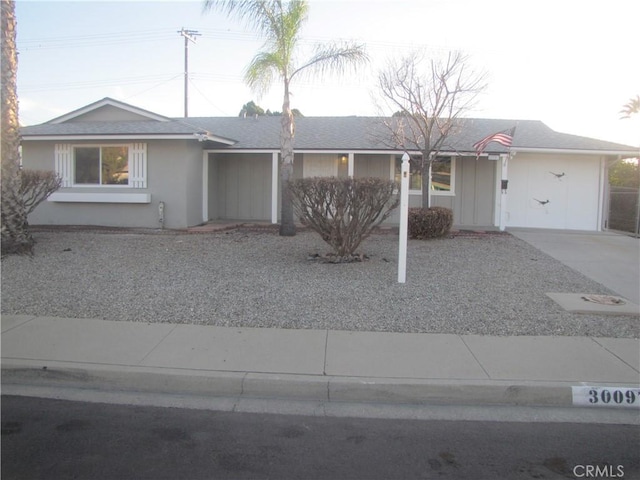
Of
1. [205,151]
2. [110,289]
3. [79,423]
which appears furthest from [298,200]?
[205,151]

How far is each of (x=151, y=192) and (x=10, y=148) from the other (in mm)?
4825

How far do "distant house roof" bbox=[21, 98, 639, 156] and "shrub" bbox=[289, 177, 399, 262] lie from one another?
5.85m

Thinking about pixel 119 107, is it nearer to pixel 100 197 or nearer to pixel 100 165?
pixel 100 165

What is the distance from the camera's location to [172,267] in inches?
386

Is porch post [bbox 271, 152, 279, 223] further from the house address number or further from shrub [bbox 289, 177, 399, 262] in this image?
the house address number

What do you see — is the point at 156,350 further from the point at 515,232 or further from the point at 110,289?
the point at 515,232

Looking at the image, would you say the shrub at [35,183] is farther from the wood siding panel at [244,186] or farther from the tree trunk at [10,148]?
the wood siding panel at [244,186]

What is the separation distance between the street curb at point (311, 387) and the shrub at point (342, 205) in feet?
16.5

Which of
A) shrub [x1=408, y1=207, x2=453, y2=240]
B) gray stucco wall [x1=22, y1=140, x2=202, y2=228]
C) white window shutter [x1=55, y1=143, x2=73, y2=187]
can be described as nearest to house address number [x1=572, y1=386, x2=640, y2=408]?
shrub [x1=408, y1=207, x2=453, y2=240]

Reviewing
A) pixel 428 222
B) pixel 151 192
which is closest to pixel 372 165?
pixel 428 222

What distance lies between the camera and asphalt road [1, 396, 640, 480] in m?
3.69

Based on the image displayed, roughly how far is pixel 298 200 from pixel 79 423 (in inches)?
248

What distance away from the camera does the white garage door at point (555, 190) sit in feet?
56.6

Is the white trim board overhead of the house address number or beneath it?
overhead
